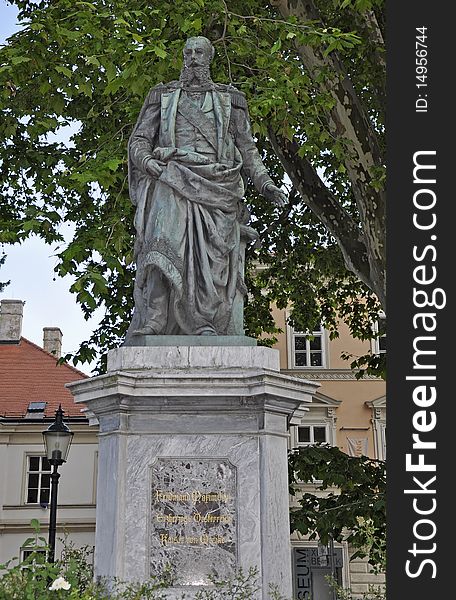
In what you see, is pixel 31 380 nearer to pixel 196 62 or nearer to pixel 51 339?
pixel 51 339

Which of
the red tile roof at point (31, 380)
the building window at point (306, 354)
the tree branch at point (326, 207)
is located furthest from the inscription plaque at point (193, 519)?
the building window at point (306, 354)

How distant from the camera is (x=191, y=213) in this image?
690 cm

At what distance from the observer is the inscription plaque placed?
5922mm

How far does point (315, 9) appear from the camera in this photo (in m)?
13.4

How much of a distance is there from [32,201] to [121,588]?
9690mm

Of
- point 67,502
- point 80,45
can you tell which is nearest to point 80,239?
point 80,45

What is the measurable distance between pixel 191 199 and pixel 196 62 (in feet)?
3.69

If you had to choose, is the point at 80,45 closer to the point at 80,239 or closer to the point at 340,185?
the point at 80,239

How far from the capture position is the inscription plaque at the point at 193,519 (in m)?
5.92

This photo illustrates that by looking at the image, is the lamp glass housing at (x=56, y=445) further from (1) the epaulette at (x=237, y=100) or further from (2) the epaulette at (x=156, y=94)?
(1) the epaulette at (x=237, y=100)

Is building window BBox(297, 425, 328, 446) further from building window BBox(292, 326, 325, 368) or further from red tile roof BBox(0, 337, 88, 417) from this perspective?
red tile roof BBox(0, 337, 88, 417)

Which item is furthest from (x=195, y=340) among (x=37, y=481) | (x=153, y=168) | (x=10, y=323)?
(x=10, y=323)

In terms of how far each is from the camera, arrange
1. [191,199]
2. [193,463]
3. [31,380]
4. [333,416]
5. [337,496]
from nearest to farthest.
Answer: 1. [193,463]
2. [191,199]
3. [337,496]
4. [333,416]
5. [31,380]

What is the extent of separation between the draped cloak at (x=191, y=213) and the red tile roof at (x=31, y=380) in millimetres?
24132
